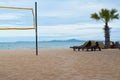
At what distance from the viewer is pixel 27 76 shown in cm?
835

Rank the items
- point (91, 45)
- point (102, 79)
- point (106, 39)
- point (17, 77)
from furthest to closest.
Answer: point (106, 39)
point (91, 45)
point (17, 77)
point (102, 79)

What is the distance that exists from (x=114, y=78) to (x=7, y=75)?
2665 millimetres

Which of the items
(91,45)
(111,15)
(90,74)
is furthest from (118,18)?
(90,74)

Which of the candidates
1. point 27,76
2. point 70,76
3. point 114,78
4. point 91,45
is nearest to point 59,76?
point 70,76

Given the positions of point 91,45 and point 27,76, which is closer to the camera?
point 27,76

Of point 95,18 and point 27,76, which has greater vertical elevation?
point 95,18

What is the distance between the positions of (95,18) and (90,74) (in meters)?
20.1

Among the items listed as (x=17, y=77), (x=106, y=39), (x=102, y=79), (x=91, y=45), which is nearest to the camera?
(x=102, y=79)

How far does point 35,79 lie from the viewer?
307 inches

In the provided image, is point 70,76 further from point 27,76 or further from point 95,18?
point 95,18

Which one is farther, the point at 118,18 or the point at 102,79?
the point at 118,18

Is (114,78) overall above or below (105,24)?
below

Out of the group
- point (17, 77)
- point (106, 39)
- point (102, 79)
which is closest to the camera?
point (102, 79)

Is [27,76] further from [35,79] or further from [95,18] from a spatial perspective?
[95,18]
